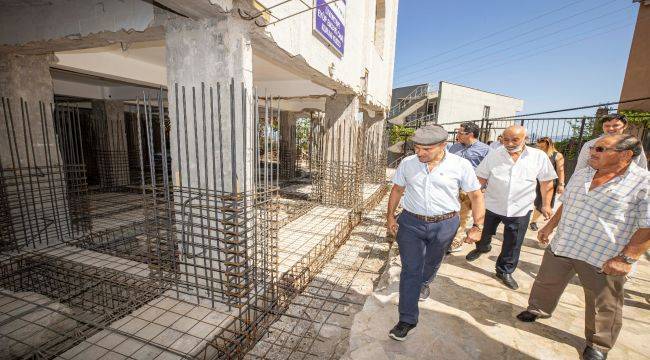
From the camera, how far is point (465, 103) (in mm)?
23234

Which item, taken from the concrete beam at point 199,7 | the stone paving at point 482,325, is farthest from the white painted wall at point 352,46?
the stone paving at point 482,325

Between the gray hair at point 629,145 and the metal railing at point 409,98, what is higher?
the metal railing at point 409,98

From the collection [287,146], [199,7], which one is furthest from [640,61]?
[199,7]

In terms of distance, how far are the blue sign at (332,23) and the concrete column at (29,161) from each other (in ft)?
15.8

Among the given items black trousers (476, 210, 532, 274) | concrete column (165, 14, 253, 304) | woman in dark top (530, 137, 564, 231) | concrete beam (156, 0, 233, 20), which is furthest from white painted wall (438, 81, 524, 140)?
concrete beam (156, 0, 233, 20)

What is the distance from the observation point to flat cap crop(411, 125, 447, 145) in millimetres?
2510

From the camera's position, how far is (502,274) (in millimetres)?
3645

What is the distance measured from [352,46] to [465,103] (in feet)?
63.6

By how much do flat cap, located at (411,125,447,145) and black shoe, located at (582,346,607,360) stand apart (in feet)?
7.14

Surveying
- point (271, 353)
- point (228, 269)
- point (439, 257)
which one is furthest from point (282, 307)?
point (439, 257)

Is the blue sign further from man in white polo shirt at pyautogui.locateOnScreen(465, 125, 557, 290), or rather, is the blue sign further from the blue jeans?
the blue jeans

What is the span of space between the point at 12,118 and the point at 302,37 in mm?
4962

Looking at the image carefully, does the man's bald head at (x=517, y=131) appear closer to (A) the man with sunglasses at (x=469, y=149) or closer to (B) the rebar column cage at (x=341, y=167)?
(A) the man with sunglasses at (x=469, y=149)

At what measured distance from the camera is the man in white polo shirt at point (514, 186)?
11.2 ft
